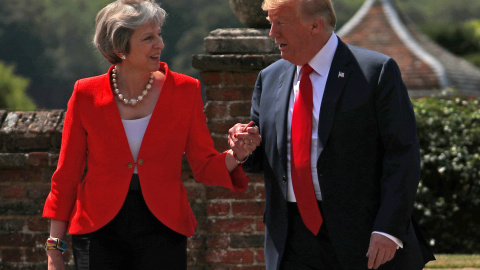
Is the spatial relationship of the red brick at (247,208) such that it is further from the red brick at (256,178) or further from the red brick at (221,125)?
the red brick at (221,125)

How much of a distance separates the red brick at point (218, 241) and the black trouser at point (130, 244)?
5.33 feet

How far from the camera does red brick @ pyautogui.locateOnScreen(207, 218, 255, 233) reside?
15.6 feet

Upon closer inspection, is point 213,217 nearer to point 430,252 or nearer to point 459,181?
point 430,252

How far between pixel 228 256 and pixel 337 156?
1936 millimetres

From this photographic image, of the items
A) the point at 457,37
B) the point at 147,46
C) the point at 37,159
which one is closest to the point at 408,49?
the point at 457,37

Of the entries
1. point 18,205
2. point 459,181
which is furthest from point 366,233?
point 459,181

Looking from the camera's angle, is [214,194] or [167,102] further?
[214,194]

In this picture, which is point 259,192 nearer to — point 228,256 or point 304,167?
point 228,256

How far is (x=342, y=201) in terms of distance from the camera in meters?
3.01

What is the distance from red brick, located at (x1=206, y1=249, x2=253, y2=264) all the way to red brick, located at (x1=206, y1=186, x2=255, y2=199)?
0.32m

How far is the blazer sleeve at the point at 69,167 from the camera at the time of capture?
319 cm

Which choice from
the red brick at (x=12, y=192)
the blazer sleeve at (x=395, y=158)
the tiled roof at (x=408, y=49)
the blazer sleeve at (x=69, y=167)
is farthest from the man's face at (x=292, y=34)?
the tiled roof at (x=408, y=49)

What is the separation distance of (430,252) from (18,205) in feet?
8.97

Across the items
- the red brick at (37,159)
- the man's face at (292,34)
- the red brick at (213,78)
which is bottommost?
the red brick at (37,159)
